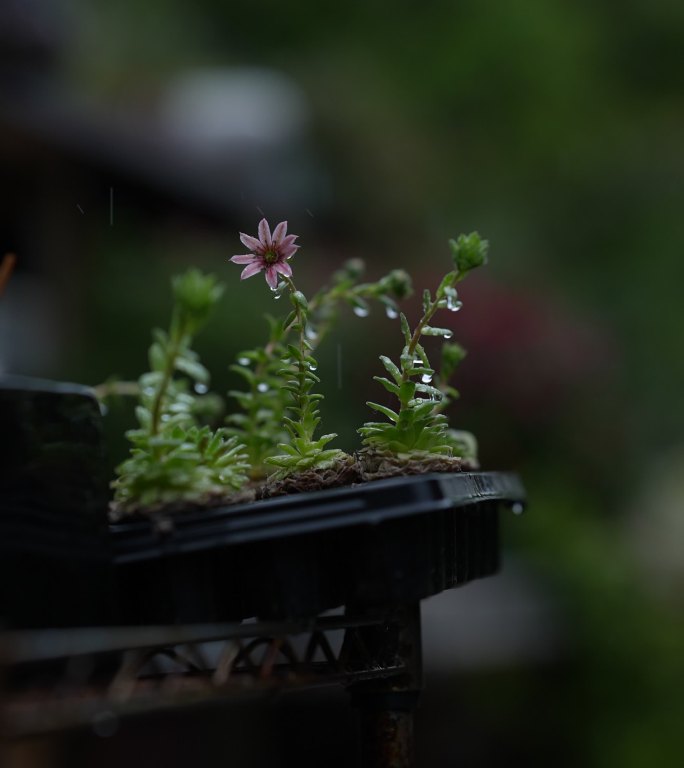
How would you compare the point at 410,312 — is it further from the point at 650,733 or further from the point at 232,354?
the point at 650,733

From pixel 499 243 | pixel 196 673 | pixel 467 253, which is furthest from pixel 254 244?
pixel 499 243

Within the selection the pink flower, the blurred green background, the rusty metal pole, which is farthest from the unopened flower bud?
the blurred green background

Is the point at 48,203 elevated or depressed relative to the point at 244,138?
depressed

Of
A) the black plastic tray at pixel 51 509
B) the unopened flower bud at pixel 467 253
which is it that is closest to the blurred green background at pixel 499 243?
the unopened flower bud at pixel 467 253

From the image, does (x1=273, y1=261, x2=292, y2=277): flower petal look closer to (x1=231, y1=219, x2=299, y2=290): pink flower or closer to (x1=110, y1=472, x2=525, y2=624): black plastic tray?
(x1=231, y1=219, x2=299, y2=290): pink flower

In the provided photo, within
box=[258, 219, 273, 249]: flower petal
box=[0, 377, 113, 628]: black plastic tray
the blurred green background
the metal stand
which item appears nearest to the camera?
the metal stand

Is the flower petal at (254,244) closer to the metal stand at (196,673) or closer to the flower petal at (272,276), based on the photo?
the flower petal at (272,276)

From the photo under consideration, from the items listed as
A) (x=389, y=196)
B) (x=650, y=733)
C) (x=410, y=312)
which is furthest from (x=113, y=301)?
(x=650, y=733)

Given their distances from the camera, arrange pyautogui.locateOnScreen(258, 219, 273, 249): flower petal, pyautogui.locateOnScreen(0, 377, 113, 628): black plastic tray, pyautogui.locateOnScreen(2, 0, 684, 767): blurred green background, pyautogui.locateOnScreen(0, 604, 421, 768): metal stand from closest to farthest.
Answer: pyautogui.locateOnScreen(0, 604, 421, 768): metal stand
pyautogui.locateOnScreen(0, 377, 113, 628): black plastic tray
pyautogui.locateOnScreen(258, 219, 273, 249): flower petal
pyautogui.locateOnScreen(2, 0, 684, 767): blurred green background
